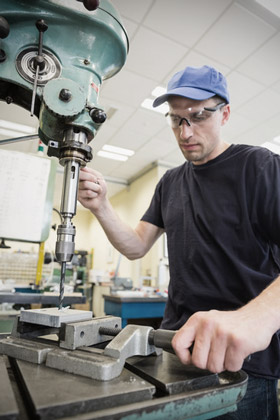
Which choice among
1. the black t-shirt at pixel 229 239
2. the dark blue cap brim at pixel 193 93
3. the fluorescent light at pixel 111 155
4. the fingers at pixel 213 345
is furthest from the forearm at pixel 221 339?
the fluorescent light at pixel 111 155

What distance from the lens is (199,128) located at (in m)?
0.97

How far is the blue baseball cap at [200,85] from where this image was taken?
2.97ft

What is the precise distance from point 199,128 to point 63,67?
1.66ft

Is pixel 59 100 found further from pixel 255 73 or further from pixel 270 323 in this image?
pixel 255 73

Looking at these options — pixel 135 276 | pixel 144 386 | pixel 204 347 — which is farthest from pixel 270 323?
pixel 135 276

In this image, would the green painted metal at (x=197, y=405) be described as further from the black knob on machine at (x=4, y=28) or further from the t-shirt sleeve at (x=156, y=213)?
the t-shirt sleeve at (x=156, y=213)

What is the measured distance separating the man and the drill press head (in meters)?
0.22

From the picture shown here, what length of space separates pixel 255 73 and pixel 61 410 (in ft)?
10.9

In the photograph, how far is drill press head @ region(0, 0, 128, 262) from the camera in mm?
592

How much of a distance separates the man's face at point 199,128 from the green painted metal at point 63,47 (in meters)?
0.34

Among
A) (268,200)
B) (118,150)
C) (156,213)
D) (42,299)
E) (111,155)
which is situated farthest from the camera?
(111,155)

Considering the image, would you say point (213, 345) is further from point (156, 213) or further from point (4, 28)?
point (156, 213)

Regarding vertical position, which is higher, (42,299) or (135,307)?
(42,299)

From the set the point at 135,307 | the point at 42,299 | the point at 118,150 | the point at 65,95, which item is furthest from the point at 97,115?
the point at 118,150
